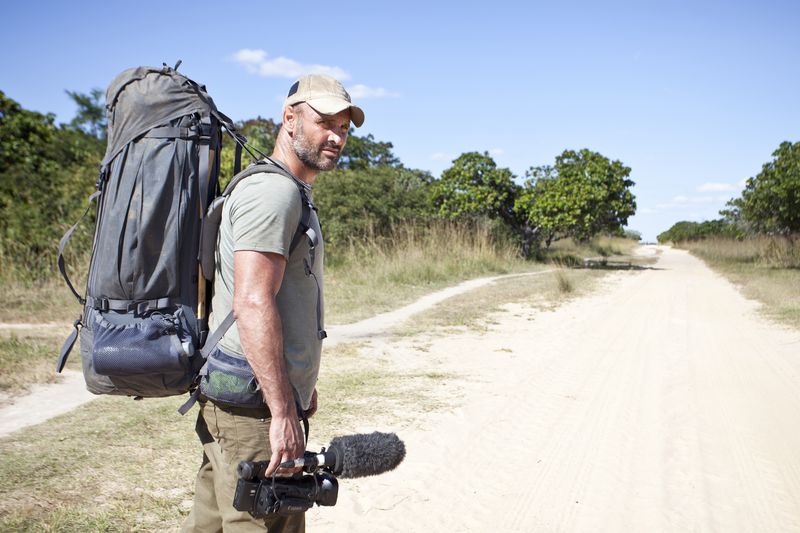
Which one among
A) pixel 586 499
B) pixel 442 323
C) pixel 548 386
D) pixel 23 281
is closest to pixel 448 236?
pixel 442 323

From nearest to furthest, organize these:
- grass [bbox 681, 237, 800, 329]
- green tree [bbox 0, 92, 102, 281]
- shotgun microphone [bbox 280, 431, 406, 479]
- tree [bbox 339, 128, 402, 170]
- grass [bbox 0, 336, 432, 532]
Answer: shotgun microphone [bbox 280, 431, 406, 479] < grass [bbox 0, 336, 432, 532] < green tree [bbox 0, 92, 102, 281] < grass [bbox 681, 237, 800, 329] < tree [bbox 339, 128, 402, 170]

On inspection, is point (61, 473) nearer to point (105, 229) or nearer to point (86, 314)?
point (86, 314)

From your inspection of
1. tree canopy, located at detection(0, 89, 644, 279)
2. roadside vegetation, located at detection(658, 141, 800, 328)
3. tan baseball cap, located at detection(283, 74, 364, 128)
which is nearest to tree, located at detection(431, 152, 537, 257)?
tree canopy, located at detection(0, 89, 644, 279)

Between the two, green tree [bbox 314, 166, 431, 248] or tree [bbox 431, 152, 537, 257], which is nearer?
green tree [bbox 314, 166, 431, 248]

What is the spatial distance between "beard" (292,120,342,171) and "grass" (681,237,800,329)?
31.0 ft

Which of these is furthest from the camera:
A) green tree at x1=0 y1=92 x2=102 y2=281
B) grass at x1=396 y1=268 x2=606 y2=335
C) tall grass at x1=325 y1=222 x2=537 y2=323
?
tall grass at x1=325 y1=222 x2=537 y2=323

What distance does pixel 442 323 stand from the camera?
31.0ft

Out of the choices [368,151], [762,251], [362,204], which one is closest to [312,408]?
[362,204]

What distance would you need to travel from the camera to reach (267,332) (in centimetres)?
176

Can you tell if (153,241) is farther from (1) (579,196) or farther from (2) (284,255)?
(1) (579,196)

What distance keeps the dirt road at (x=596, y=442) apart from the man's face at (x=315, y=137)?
2150 mm

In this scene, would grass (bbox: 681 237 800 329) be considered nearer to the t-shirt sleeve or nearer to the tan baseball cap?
the tan baseball cap

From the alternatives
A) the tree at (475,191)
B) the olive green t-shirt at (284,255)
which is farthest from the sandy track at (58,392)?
the tree at (475,191)

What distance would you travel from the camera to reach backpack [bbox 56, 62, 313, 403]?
1.80m
